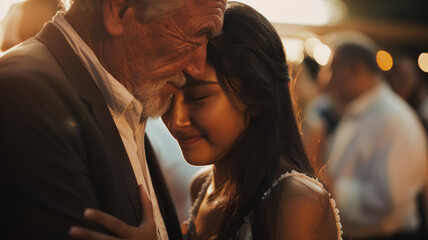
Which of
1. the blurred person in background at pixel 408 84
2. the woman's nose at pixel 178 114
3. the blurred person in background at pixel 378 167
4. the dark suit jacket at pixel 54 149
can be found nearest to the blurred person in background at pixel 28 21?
the woman's nose at pixel 178 114

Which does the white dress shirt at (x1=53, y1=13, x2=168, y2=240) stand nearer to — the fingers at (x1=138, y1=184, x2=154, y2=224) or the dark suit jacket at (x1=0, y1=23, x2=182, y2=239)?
the dark suit jacket at (x1=0, y1=23, x2=182, y2=239)

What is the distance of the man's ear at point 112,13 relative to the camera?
1.93 m

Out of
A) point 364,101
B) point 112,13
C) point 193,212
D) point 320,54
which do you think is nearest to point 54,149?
point 112,13

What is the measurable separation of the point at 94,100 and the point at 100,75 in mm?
182

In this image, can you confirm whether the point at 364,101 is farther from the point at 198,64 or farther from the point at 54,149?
the point at 54,149

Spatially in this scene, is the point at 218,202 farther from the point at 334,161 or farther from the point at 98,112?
the point at 334,161

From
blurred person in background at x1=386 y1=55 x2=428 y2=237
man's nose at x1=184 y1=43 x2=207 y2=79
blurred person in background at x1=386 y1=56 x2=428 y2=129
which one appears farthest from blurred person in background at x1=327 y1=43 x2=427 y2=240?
man's nose at x1=184 y1=43 x2=207 y2=79

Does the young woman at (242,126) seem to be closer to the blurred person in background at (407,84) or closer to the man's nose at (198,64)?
the man's nose at (198,64)

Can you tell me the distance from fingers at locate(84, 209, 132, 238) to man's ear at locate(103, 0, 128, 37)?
693 millimetres

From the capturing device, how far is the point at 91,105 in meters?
1.77

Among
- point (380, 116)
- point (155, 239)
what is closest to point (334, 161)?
point (380, 116)

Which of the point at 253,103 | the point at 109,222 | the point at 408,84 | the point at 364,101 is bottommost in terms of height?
the point at 408,84

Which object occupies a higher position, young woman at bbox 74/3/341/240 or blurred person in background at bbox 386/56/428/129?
young woman at bbox 74/3/341/240

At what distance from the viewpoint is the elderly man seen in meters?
1.47
